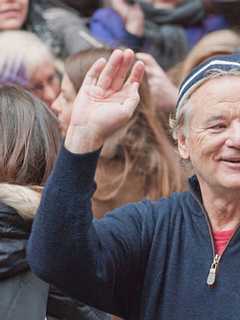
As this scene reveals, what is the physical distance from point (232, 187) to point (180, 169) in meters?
1.54

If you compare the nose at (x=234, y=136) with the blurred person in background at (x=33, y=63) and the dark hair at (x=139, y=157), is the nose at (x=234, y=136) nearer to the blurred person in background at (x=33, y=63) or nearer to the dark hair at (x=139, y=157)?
the dark hair at (x=139, y=157)

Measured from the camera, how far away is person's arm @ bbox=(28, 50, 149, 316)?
2.37 meters

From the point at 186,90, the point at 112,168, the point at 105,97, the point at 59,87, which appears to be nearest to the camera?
the point at 105,97

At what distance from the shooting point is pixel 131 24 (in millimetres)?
5234

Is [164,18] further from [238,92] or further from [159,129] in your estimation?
[238,92]

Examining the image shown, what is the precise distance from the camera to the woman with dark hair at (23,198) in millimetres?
2672

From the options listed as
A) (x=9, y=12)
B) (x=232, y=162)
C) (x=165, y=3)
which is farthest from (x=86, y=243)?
(x=165, y=3)

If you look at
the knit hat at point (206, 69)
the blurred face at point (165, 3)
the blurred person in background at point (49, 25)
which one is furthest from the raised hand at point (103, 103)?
the blurred face at point (165, 3)

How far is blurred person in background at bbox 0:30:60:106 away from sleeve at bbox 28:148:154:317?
1.97 m

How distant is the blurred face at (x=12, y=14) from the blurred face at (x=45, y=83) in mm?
465

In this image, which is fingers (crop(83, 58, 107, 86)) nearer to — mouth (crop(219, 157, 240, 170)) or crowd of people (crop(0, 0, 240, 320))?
crowd of people (crop(0, 0, 240, 320))

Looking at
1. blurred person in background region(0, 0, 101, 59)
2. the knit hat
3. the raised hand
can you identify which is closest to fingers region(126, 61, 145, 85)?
the raised hand

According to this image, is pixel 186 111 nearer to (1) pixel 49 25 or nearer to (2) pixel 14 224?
(2) pixel 14 224

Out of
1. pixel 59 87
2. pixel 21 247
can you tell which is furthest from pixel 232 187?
pixel 59 87
